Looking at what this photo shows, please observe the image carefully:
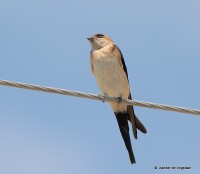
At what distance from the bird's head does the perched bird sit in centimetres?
16

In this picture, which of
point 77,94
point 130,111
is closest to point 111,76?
point 130,111

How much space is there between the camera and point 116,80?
9523 millimetres

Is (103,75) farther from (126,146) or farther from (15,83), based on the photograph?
(15,83)

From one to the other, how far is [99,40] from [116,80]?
1.04 metres

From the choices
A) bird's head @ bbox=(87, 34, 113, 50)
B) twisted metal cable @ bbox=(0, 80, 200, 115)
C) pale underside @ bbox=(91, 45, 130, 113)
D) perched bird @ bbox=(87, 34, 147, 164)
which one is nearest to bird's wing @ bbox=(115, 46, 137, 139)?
perched bird @ bbox=(87, 34, 147, 164)

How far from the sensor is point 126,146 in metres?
9.42

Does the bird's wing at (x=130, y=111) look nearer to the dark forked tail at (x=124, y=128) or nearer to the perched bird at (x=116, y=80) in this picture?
the perched bird at (x=116, y=80)

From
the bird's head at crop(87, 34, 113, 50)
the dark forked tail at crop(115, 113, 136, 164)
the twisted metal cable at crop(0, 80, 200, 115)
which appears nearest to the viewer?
the twisted metal cable at crop(0, 80, 200, 115)

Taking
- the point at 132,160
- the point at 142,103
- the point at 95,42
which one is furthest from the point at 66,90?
the point at 95,42

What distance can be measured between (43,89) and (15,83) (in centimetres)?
31

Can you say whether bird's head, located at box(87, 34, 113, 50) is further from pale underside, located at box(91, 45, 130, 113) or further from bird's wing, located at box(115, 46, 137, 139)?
pale underside, located at box(91, 45, 130, 113)

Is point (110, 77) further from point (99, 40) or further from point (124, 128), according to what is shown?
point (99, 40)

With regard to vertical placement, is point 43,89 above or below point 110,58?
below

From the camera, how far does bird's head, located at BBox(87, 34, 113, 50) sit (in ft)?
33.3
